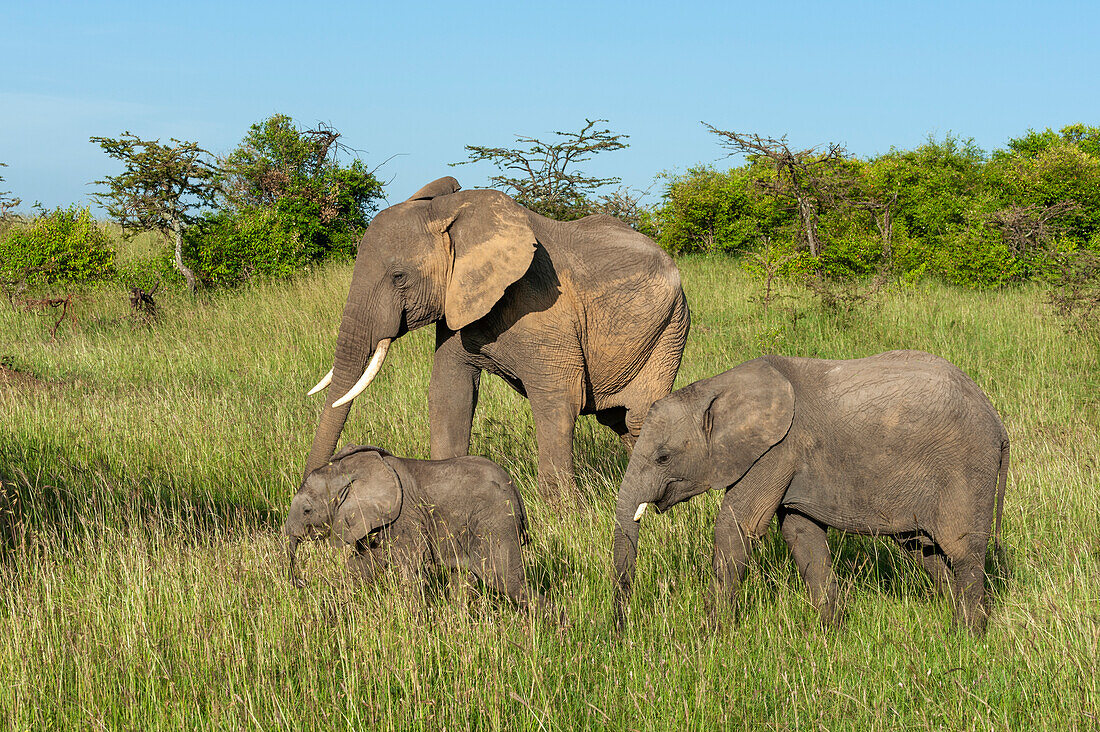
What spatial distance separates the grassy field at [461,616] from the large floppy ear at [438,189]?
81.7 inches

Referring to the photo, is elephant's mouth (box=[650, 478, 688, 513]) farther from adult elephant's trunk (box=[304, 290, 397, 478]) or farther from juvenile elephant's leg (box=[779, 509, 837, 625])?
adult elephant's trunk (box=[304, 290, 397, 478])

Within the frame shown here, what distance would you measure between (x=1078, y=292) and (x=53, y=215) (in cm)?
1560

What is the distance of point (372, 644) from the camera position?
13.0 ft

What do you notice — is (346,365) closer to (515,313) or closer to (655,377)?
(515,313)

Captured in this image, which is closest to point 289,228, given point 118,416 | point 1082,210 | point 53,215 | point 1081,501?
point 53,215

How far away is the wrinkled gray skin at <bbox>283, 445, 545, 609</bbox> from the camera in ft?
14.6

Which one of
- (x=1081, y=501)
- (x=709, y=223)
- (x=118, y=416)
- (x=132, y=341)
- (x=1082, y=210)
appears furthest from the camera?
(x=709, y=223)

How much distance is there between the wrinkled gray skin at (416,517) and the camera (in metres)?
4.46

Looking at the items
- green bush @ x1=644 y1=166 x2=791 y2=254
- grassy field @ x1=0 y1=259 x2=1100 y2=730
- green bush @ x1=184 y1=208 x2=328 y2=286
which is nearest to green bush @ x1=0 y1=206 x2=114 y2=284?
green bush @ x1=184 y1=208 x2=328 y2=286

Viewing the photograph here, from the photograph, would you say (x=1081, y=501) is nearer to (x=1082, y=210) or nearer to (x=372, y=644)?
(x=372, y=644)

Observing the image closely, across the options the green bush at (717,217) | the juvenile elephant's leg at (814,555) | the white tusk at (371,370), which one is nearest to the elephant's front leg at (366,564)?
the white tusk at (371,370)

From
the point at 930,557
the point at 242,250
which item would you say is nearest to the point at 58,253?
the point at 242,250

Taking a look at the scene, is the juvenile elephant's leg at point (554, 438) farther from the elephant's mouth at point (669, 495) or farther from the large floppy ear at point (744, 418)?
the large floppy ear at point (744, 418)

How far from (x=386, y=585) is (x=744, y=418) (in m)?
1.81
